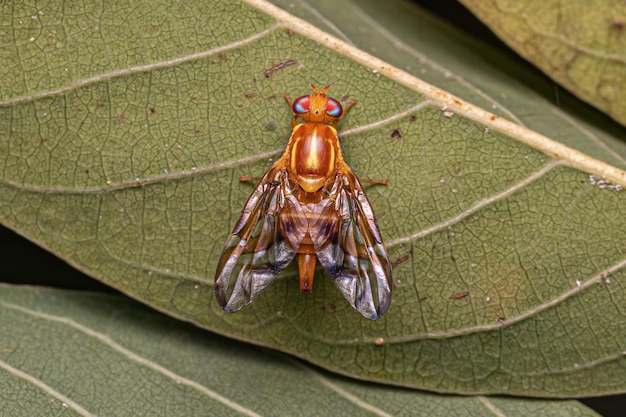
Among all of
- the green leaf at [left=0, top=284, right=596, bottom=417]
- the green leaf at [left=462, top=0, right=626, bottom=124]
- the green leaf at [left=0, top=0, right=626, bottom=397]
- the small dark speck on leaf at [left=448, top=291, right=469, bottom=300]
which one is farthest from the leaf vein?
the green leaf at [left=462, top=0, right=626, bottom=124]

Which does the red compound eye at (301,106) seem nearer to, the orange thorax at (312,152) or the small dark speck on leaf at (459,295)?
the orange thorax at (312,152)

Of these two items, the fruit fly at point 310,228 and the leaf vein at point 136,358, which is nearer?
the fruit fly at point 310,228

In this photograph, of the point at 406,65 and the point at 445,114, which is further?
the point at 406,65

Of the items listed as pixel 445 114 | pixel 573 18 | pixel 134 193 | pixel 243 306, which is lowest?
pixel 243 306

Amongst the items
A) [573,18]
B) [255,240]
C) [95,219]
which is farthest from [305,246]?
[573,18]

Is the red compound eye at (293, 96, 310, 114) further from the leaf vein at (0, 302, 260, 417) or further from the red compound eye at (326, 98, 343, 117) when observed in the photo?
the leaf vein at (0, 302, 260, 417)

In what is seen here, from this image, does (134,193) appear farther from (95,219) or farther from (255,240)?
(255,240)

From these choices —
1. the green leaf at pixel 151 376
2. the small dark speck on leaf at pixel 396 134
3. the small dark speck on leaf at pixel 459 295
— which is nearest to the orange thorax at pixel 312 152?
the small dark speck on leaf at pixel 396 134
